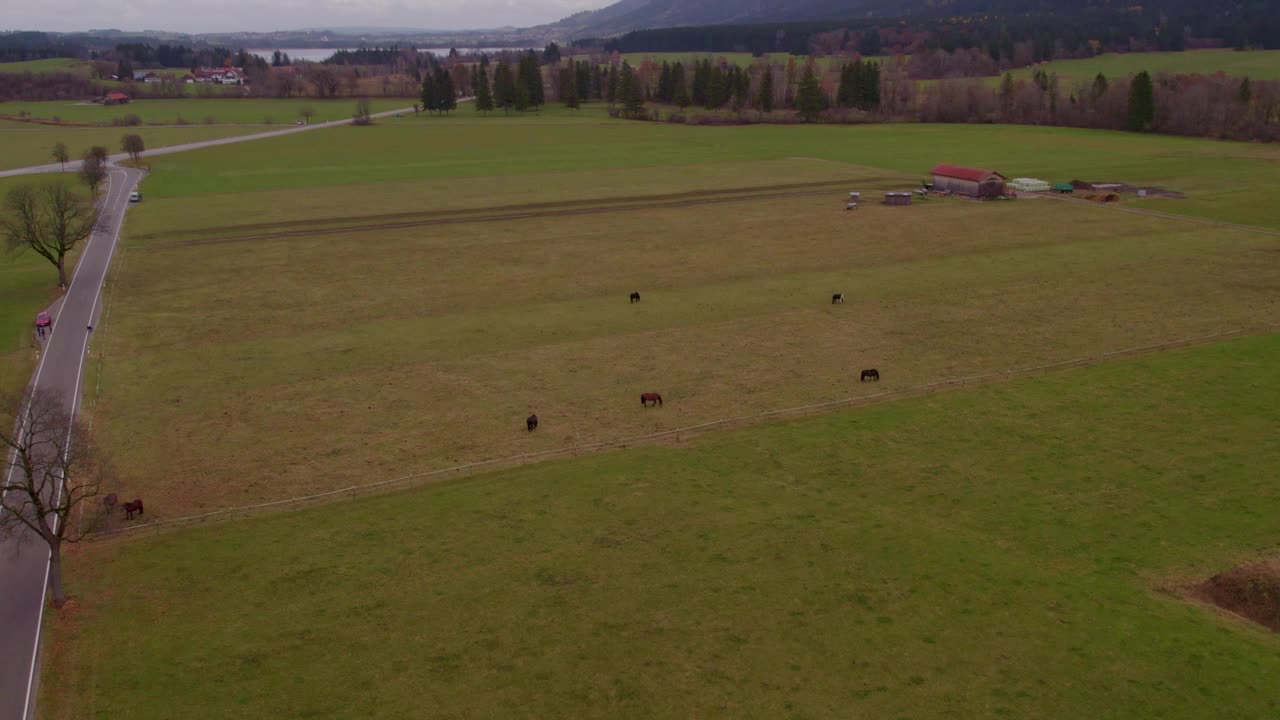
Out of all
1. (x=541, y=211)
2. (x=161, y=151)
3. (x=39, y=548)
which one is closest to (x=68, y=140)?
(x=161, y=151)

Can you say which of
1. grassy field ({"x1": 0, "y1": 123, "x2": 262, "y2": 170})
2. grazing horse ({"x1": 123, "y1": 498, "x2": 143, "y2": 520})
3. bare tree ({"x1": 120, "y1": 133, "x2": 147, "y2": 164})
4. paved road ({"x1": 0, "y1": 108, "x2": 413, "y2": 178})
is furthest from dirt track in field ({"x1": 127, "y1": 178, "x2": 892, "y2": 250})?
grassy field ({"x1": 0, "y1": 123, "x2": 262, "y2": 170})

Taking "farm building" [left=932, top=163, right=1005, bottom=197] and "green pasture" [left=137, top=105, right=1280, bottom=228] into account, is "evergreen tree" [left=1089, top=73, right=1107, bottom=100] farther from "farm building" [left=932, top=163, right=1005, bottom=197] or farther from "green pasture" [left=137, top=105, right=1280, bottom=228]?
"farm building" [left=932, top=163, right=1005, bottom=197]

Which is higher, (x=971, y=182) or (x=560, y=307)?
(x=971, y=182)

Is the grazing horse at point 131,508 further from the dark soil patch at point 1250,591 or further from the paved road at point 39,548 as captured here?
the dark soil patch at point 1250,591

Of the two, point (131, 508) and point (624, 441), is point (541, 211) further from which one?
point (131, 508)

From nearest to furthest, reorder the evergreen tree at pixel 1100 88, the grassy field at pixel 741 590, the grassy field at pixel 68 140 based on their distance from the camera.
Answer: the grassy field at pixel 741 590 → the grassy field at pixel 68 140 → the evergreen tree at pixel 1100 88

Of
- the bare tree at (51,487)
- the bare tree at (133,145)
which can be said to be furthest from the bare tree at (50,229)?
the bare tree at (133,145)
